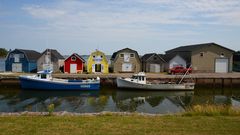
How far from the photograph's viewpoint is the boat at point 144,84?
29.9 m

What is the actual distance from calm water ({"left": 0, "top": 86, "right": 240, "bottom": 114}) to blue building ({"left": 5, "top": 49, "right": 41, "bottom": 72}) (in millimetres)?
10805

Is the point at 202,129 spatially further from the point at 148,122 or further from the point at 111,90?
the point at 111,90

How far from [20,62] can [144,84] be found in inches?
876

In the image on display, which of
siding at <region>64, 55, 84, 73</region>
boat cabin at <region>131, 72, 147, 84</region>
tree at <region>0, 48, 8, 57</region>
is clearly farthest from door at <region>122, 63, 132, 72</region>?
tree at <region>0, 48, 8, 57</region>

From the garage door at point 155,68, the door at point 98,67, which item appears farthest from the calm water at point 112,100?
the garage door at point 155,68

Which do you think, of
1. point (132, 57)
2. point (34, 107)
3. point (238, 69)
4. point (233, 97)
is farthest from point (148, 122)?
point (238, 69)

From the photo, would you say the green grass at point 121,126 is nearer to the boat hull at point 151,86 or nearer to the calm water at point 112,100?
the calm water at point 112,100

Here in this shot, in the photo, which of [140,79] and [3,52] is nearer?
[140,79]

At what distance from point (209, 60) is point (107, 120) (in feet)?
122

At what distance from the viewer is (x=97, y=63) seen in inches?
1615

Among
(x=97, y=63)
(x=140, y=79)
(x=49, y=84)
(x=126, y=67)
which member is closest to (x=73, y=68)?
(x=97, y=63)

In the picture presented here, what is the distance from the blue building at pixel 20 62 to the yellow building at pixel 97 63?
933 cm

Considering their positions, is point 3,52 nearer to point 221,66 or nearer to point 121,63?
point 121,63

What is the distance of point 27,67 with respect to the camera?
4106cm
